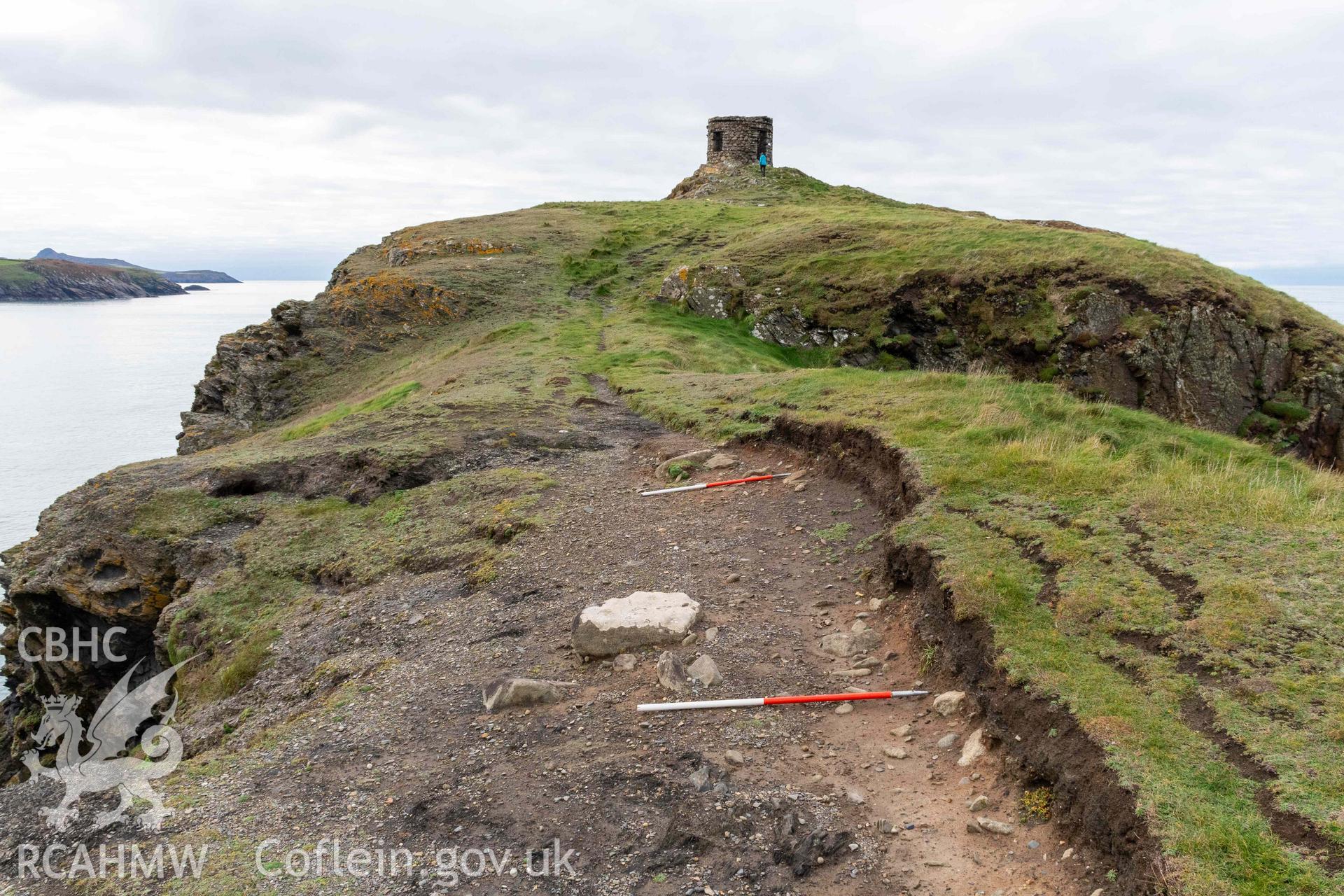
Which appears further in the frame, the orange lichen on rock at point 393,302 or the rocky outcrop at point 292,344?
the orange lichen on rock at point 393,302

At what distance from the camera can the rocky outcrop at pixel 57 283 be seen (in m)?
178

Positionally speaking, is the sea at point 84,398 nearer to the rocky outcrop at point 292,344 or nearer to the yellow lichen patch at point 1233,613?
the rocky outcrop at point 292,344

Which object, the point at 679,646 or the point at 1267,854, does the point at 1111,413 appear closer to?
the point at 679,646

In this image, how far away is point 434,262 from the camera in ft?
142

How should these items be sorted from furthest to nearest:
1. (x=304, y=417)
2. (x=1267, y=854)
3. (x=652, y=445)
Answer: (x=304, y=417) < (x=652, y=445) < (x=1267, y=854)

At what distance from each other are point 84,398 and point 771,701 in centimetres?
6929

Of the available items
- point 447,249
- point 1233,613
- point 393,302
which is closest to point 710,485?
point 1233,613

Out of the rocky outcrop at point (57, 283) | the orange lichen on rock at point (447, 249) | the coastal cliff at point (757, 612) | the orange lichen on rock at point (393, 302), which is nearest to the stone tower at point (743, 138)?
the orange lichen on rock at point (447, 249)

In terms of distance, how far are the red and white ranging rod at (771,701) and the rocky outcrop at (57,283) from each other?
217m

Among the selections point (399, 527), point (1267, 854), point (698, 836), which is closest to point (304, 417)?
point (399, 527)

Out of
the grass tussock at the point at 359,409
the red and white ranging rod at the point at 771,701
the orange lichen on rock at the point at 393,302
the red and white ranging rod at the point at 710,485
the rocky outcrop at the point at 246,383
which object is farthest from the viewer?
the orange lichen on rock at the point at 393,302

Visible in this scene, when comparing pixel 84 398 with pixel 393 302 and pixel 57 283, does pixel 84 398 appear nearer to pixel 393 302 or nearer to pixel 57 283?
pixel 393 302

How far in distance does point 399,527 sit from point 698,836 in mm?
9909

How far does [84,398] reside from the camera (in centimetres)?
6144
